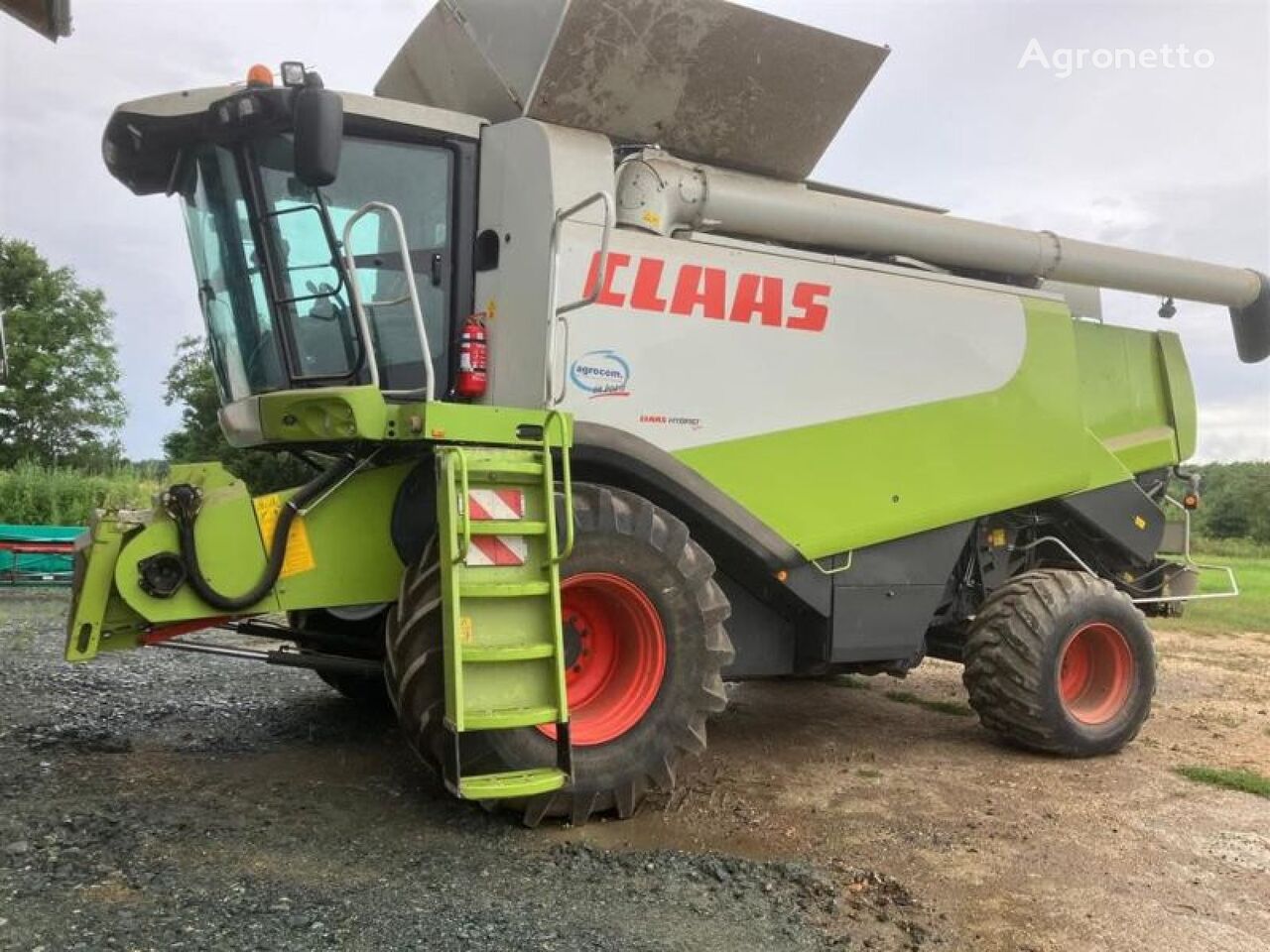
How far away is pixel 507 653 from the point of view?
3596 mm

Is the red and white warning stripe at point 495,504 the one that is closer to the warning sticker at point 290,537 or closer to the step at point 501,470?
the step at point 501,470

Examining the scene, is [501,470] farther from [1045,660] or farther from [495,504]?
[1045,660]

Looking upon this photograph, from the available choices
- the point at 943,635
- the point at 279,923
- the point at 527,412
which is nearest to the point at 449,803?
the point at 279,923

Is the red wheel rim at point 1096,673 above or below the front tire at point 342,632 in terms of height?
below

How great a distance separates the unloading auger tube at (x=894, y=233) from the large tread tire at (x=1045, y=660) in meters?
1.86

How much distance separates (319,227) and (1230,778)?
4.92 meters

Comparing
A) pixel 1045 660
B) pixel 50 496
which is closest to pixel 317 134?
pixel 1045 660

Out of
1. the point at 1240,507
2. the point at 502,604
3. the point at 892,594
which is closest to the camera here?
the point at 502,604

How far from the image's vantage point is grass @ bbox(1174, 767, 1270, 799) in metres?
A: 4.89

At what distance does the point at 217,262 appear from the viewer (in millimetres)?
4402

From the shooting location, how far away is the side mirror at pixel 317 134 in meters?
3.60

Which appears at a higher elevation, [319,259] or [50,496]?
[319,259]

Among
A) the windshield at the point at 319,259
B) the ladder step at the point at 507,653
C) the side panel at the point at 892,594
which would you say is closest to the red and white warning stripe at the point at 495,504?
the ladder step at the point at 507,653

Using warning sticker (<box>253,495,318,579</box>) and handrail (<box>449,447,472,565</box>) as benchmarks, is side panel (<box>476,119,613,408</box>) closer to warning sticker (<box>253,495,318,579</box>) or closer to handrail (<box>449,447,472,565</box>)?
handrail (<box>449,447,472,565</box>)
